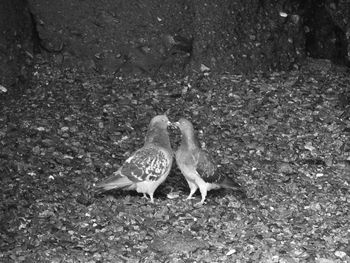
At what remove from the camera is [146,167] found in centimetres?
742

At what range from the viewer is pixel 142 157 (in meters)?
7.52

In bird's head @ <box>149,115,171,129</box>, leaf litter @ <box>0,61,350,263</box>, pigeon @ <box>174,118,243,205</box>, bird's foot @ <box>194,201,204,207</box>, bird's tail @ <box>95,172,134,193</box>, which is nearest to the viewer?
leaf litter @ <box>0,61,350,263</box>

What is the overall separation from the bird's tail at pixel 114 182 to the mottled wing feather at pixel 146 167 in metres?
0.04

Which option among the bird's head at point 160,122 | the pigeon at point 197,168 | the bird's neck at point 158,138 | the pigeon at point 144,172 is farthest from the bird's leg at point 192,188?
the bird's head at point 160,122

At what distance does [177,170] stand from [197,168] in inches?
34.8

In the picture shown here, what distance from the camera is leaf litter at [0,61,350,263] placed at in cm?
708

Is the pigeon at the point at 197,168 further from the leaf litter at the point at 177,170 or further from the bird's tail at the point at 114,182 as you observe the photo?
the bird's tail at the point at 114,182

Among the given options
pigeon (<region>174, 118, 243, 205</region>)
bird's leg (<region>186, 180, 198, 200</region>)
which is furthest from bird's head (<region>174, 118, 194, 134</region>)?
bird's leg (<region>186, 180, 198, 200</region>)

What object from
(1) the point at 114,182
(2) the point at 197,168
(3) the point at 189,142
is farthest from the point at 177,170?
(1) the point at 114,182

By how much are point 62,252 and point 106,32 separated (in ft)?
12.2

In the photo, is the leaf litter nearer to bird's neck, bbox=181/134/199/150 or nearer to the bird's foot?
the bird's foot

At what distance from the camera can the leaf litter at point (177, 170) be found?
708 cm

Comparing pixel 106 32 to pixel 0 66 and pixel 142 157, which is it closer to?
pixel 0 66

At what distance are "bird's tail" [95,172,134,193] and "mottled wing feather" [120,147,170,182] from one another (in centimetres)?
4
